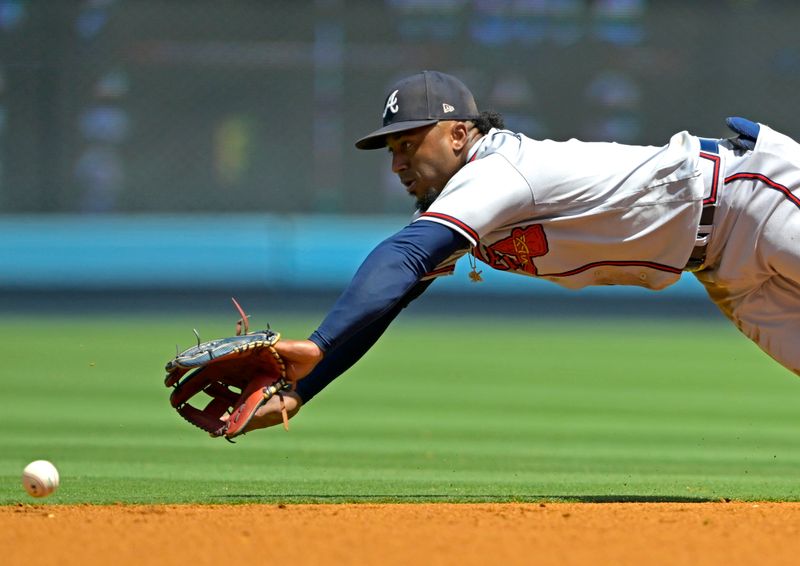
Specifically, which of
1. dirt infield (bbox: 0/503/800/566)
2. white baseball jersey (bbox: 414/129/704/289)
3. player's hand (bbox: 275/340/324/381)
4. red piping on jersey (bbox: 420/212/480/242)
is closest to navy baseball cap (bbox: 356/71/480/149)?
white baseball jersey (bbox: 414/129/704/289)

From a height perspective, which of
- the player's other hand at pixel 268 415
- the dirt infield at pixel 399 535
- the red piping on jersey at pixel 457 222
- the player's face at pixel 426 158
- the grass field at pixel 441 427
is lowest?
the grass field at pixel 441 427

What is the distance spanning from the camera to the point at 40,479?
15.2ft

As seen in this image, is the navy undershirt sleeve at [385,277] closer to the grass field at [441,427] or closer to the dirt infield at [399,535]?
the dirt infield at [399,535]

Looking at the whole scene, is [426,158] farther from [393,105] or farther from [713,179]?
[713,179]

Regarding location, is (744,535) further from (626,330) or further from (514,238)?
(626,330)

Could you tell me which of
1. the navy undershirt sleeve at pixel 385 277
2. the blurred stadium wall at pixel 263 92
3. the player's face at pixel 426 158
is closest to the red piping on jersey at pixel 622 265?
the player's face at pixel 426 158

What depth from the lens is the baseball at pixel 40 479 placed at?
4.65m

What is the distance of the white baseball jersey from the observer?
416 cm

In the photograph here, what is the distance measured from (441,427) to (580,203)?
140 inches

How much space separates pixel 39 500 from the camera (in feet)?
16.4

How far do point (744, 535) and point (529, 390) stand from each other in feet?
17.3

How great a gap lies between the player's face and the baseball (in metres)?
1.67

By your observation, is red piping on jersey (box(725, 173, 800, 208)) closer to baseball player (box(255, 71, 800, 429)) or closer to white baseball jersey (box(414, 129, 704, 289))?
baseball player (box(255, 71, 800, 429))

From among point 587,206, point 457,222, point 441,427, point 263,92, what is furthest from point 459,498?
point 263,92
